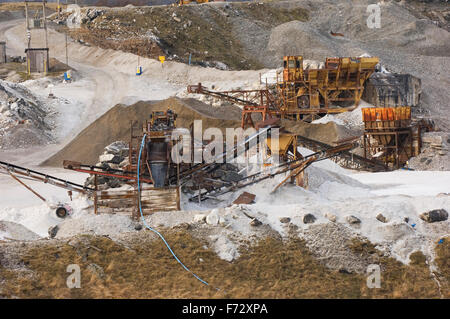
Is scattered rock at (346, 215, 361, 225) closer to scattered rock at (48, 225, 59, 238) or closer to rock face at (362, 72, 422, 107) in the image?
scattered rock at (48, 225, 59, 238)

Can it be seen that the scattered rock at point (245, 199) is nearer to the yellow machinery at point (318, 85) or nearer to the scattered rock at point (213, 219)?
the scattered rock at point (213, 219)

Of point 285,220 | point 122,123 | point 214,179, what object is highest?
point 285,220

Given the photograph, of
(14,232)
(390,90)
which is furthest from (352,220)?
(390,90)

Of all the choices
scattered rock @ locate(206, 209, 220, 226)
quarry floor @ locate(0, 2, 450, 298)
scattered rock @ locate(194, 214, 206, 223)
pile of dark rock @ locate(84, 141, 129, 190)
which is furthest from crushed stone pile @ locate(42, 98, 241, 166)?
scattered rock @ locate(206, 209, 220, 226)

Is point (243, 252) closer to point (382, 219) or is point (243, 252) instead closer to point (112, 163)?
point (382, 219)

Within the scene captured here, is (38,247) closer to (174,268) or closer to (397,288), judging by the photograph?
(174,268)
